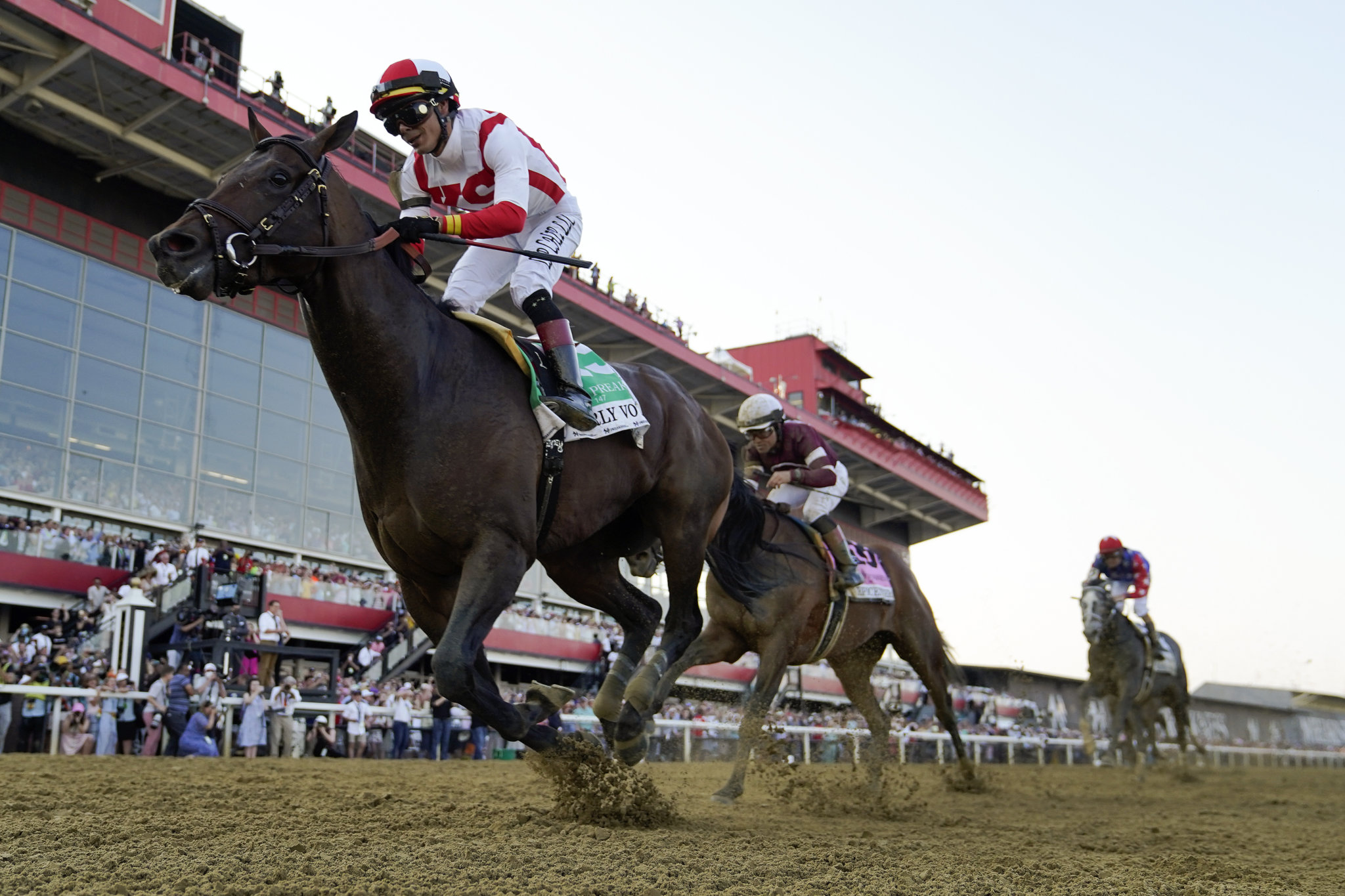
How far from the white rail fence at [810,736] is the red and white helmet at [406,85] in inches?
127

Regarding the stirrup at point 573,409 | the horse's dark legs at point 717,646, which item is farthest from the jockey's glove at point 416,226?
the horse's dark legs at point 717,646

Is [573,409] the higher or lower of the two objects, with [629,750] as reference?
higher

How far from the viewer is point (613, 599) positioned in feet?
18.2

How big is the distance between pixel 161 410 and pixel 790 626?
706 inches

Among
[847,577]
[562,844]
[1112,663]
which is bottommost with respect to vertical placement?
[562,844]

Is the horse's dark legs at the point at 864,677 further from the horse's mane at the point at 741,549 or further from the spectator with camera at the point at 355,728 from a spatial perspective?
the spectator with camera at the point at 355,728

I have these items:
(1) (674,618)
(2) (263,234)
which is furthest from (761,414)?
(2) (263,234)

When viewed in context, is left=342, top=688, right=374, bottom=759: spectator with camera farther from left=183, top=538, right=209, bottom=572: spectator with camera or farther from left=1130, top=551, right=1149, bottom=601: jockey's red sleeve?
left=1130, top=551, right=1149, bottom=601: jockey's red sleeve

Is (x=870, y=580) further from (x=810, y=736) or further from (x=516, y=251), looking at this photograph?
(x=810, y=736)

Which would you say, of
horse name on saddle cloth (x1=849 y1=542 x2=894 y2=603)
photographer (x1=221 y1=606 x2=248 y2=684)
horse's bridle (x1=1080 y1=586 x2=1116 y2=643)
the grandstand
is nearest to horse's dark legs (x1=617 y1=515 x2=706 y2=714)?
horse name on saddle cloth (x1=849 y1=542 x2=894 y2=603)

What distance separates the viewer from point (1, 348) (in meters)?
19.0

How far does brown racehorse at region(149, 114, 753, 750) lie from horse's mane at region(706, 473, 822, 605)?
241cm

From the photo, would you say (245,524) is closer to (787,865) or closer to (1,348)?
(1,348)

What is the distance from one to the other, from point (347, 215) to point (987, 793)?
7.84 metres
